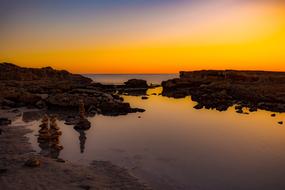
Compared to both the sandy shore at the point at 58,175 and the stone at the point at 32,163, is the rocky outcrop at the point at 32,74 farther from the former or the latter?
the stone at the point at 32,163

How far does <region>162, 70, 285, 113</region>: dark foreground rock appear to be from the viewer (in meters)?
49.5

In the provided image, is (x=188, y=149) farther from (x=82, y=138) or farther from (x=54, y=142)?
(x=54, y=142)

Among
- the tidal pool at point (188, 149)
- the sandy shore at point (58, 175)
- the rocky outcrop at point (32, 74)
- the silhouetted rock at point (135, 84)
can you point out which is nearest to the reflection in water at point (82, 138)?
the tidal pool at point (188, 149)

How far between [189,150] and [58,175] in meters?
9.92

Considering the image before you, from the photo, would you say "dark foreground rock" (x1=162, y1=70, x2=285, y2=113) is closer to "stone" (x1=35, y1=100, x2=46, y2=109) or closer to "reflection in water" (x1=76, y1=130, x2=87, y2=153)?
"stone" (x1=35, y1=100, x2=46, y2=109)

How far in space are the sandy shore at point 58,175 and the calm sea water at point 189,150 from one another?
1056mm

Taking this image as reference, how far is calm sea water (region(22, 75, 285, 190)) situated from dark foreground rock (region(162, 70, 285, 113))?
14.2 meters

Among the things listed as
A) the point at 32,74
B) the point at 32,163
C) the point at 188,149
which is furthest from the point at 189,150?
the point at 32,74

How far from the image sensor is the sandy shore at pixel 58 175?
13.5m

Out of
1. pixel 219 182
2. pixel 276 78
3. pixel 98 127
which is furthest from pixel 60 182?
pixel 276 78

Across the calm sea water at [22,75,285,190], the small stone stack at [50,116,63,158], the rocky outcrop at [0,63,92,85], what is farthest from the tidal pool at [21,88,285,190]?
the rocky outcrop at [0,63,92,85]

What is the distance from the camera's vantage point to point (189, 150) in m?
21.5

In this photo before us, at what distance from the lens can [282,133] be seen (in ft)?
92.2

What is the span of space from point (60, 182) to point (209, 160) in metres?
9.32
